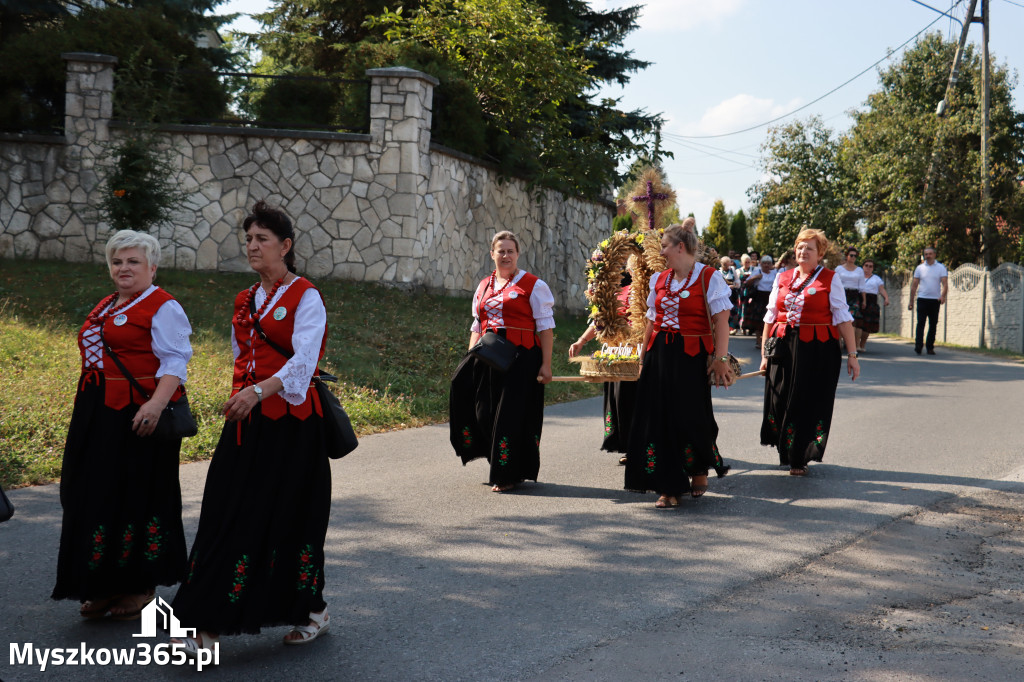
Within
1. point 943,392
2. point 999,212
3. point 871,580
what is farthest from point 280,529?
point 999,212

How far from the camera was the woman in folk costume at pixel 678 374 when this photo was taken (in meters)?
7.07

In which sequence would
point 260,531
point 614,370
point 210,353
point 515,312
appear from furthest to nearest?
1. point 210,353
2. point 614,370
3. point 515,312
4. point 260,531

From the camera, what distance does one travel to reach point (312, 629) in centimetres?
432

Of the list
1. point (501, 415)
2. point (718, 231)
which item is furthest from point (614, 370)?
point (718, 231)

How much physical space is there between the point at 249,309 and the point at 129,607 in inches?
59.0

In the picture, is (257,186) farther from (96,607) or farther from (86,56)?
(96,607)

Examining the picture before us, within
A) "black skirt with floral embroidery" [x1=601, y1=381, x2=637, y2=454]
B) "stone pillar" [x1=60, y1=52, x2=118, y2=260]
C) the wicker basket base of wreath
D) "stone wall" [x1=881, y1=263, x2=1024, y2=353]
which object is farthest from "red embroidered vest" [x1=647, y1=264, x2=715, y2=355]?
"stone wall" [x1=881, y1=263, x2=1024, y2=353]

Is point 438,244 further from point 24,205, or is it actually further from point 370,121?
point 24,205

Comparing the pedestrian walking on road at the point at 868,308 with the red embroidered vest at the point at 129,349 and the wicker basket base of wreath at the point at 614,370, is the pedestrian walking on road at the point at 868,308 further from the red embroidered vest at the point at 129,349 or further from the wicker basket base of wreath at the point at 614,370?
the red embroidered vest at the point at 129,349

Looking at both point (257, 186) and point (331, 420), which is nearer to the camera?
point (331, 420)

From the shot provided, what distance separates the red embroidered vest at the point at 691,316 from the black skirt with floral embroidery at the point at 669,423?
0.06 meters

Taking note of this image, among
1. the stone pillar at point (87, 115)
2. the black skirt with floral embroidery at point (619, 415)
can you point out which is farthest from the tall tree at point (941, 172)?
the black skirt with floral embroidery at point (619, 415)

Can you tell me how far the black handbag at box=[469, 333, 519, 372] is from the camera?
7.38 metres

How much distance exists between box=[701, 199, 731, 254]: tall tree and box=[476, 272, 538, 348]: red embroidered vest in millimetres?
67331
